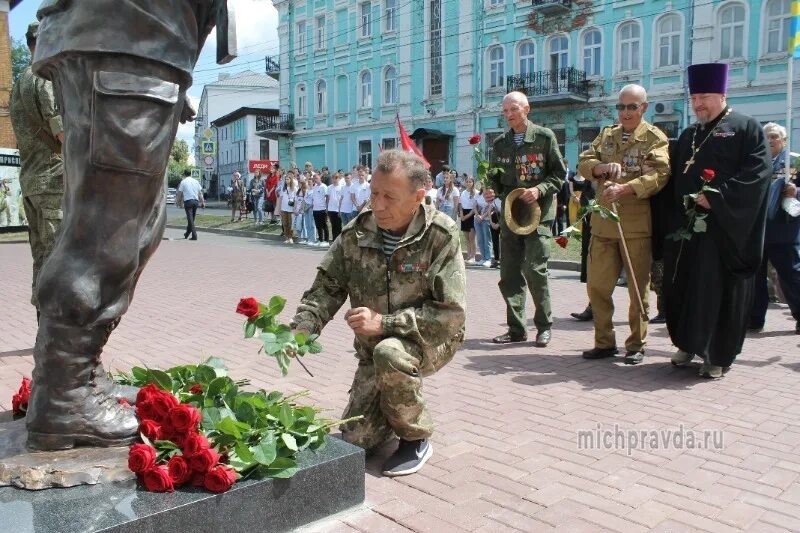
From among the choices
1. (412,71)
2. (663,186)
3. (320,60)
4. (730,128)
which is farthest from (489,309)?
(320,60)

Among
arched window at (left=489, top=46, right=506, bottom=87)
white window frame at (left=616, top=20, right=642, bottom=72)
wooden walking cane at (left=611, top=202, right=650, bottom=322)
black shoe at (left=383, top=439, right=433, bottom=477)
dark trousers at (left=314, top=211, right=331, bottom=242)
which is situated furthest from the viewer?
arched window at (left=489, top=46, right=506, bottom=87)

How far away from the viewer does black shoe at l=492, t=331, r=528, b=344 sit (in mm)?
6543

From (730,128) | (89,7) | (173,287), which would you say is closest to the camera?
(89,7)

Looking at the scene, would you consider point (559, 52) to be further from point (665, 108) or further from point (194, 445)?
point (194, 445)

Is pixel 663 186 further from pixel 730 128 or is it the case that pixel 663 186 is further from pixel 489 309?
pixel 489 309

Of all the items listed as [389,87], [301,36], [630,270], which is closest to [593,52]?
[389,87]

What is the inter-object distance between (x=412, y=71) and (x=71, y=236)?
34881 mm

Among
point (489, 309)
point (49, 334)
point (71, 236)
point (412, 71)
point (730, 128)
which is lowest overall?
point (489, 309)

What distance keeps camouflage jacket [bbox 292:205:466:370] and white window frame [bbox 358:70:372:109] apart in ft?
118

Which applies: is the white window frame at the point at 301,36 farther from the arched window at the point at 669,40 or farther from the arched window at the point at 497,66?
the arched window at the point at 669,40

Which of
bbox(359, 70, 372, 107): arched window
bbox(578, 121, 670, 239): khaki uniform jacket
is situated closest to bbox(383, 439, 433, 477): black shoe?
bbox(578, 121, 670, 239): khaki uniform jacket

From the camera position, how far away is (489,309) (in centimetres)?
852

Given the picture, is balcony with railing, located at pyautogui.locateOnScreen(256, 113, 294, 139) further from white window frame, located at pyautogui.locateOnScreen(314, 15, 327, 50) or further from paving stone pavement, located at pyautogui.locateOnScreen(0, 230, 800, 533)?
paving stone pavement, located at pyautogui.locateOnScreen(0, 230, 800, 533)

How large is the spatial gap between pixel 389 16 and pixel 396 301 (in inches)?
1427
